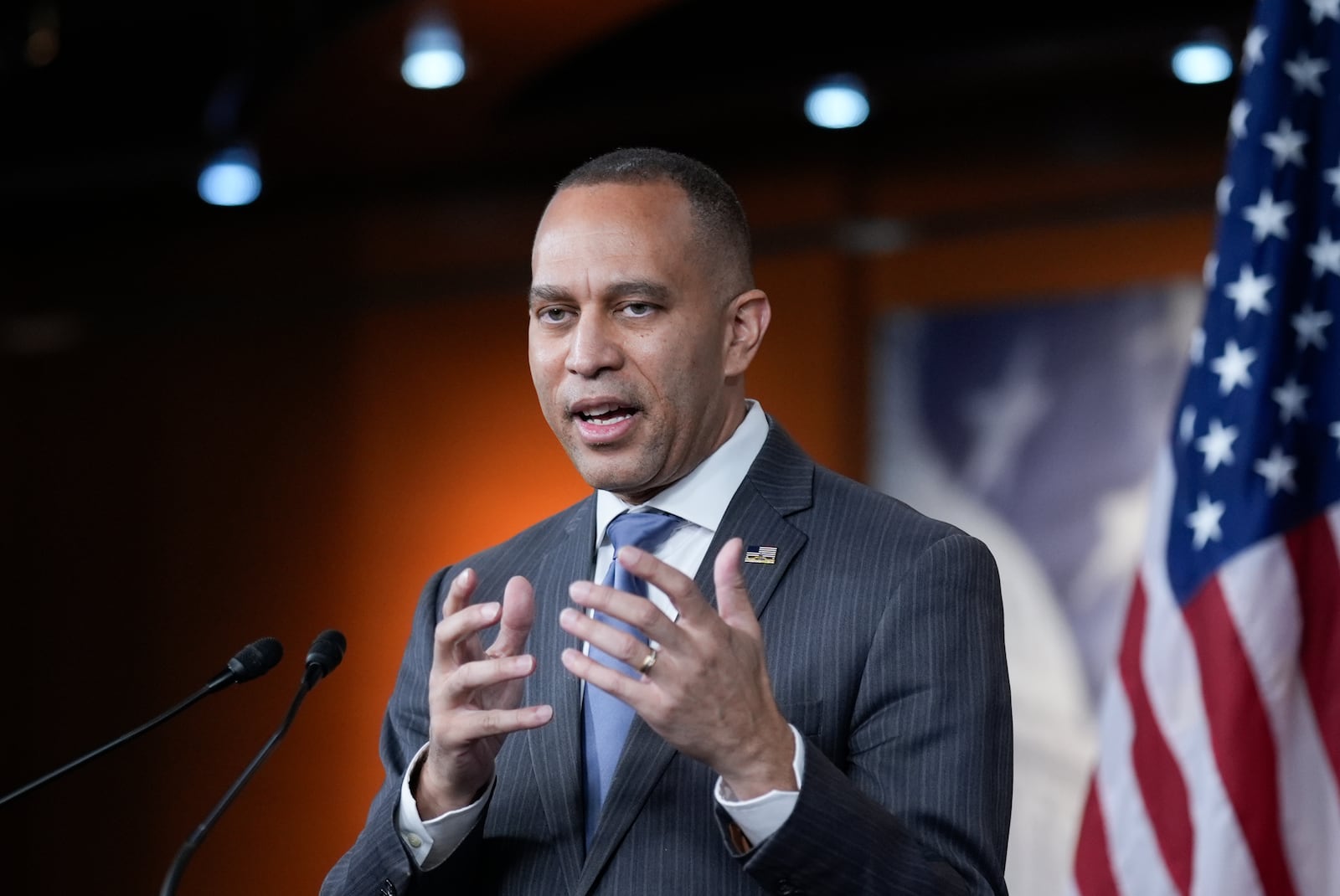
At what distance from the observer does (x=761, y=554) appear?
1.83 m

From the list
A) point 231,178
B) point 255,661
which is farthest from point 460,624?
point 231,178

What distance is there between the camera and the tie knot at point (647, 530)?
1.91 metres

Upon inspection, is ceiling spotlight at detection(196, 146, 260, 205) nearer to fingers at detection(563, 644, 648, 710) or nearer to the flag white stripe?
the flag white stripe

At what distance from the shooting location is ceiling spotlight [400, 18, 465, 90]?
457 cm

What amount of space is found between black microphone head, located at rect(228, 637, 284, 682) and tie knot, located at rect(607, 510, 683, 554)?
42 cm

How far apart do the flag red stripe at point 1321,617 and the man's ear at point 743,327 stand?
976 millimetres

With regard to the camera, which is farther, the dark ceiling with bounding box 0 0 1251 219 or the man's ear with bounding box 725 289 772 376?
the dark ceiling with bounding box 0 0 1251 219

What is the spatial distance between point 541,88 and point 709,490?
3.84 metres

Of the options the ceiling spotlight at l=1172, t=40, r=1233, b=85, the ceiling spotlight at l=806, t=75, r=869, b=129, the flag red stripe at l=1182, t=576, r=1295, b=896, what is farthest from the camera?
the ceiling spotlight at l=806, t=75, r=869, b=129

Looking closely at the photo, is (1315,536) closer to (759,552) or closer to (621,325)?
(759,552)

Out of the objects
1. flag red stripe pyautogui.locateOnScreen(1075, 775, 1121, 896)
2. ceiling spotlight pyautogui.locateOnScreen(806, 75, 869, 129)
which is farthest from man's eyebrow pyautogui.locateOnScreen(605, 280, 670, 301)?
ceiling spotlight pyautogui.locateOnScreen(806, 75, 869, 129)

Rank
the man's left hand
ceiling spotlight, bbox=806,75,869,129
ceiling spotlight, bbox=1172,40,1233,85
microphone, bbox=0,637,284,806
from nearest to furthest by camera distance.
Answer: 1. the man's left hand
2. microphone, bbox=0,637,284,806
3. ceiling spotlight, bbox=1172,40,1233,85
4. ceiling spotlight, bbox=806,75,869,129

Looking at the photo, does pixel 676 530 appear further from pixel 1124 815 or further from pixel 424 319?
pixel 424 319

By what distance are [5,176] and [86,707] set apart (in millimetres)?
2107
